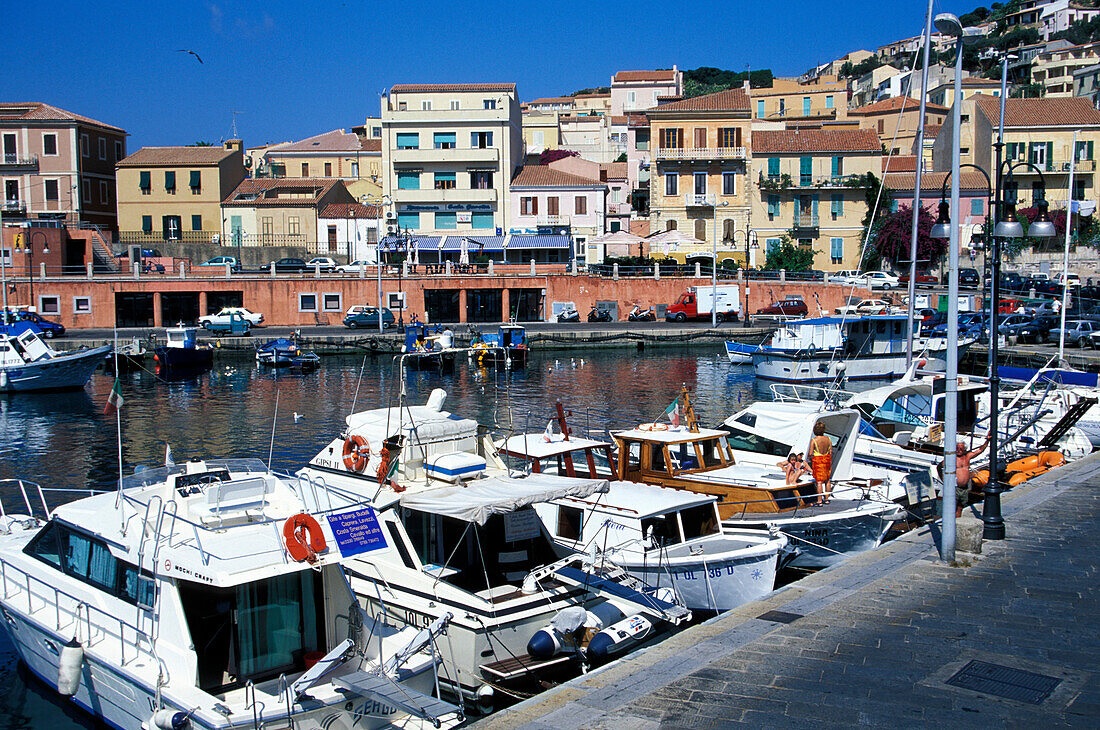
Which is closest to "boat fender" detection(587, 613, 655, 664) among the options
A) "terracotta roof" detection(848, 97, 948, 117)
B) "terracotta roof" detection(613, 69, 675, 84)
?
"terracotta roof" detection(848, 97, 948, 117)

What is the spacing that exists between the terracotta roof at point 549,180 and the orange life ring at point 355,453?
2142 inches

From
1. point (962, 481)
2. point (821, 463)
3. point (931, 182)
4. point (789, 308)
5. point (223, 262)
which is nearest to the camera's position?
point (821, 463)

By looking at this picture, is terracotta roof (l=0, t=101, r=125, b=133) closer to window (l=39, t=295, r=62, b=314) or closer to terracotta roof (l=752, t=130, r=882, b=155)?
window (l=39, t=295, r=62, b=314)

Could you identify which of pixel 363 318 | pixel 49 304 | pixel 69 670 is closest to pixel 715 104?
pixel 363 318

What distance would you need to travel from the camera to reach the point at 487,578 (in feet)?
38.8

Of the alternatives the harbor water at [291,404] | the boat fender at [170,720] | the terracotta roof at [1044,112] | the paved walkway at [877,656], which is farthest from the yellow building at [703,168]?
the boat fender at [170,720]

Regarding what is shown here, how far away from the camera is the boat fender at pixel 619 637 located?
1125cm

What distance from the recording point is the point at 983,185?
66.9 metres

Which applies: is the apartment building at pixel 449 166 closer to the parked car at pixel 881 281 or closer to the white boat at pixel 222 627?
the parked car at pixel 881 281

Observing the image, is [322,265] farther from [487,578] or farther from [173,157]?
[487,578]

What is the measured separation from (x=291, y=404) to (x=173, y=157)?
145 ft

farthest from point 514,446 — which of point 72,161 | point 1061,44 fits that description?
point 1061,44

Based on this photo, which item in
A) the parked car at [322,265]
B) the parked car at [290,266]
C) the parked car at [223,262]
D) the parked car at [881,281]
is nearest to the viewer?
the parked car at [881,281]

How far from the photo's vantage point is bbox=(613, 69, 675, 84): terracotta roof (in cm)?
10612
